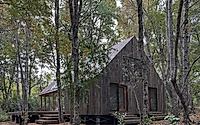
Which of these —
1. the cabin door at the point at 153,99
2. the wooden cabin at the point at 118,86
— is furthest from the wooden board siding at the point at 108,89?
the cabin door at the point at 153,99

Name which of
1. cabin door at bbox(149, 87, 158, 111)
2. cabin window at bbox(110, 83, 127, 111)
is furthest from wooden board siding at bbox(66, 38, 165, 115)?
cabin door at bbox(149, 87, 158, 111)

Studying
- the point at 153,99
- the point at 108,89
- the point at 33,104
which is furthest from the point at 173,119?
the point at 33,104

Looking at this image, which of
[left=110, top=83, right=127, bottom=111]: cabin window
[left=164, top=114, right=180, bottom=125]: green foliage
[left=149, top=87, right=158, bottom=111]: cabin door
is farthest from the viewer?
[left=149, top=87, right=158, bottom=111]: cabin door

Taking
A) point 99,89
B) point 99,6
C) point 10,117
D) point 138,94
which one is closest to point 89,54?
point 99,89

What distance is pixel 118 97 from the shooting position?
14750 mm

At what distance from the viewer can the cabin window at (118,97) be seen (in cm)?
1443

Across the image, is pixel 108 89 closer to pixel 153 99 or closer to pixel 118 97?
pixel 118 97

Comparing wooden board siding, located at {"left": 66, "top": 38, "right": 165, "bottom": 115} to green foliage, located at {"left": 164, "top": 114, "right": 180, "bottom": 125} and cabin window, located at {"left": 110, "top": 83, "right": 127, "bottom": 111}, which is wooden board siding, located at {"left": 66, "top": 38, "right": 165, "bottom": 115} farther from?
green foliage, located at {"left": 164, "top": 114, "right": 180, "bottom": 125}

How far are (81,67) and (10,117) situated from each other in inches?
366

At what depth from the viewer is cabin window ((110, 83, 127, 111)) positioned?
568 inches

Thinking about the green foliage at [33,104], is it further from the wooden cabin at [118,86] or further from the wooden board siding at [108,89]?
the wooden board siding at [108,89]

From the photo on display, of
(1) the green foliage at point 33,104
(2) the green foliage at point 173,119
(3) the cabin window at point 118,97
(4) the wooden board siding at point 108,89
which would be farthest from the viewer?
(1) the green foliage at point 33,104

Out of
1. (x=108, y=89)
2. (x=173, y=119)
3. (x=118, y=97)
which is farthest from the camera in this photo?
(x=118, y=97)

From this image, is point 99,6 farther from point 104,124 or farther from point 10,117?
point 10,117
